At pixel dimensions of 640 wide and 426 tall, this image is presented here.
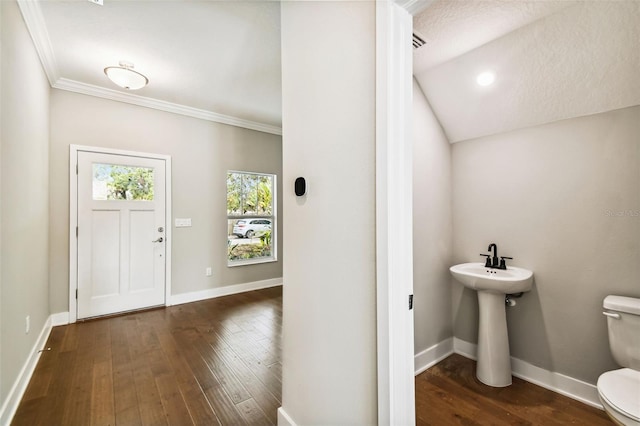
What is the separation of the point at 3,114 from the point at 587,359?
4.07m

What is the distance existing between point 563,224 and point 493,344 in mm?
1004

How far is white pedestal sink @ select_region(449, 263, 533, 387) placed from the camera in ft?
6.69

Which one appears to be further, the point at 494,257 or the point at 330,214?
the point at 494,257

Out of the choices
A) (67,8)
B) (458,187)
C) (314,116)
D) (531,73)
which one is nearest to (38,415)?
(314,116)

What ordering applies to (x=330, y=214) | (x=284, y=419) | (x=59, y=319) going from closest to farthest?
(x=330, y=214)
(x=284, y=419)
(x=59, y=319)

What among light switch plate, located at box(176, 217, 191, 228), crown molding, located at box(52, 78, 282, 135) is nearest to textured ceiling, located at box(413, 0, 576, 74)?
crown molding, located at box(52, 78, 282, 135)

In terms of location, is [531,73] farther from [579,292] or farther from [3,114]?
[3,114]

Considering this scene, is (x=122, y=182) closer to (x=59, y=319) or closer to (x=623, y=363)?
(x=59, y=319)

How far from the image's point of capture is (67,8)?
213 centimetres

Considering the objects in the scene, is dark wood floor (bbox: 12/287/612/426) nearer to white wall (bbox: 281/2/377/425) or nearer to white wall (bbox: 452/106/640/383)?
white wall (bbox: 452/106/640/383)

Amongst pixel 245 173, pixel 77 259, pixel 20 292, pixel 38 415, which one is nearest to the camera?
pixel 38 415

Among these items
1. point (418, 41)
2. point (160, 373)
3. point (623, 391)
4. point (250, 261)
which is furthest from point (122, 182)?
point (623, 391)

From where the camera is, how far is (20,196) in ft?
6.75

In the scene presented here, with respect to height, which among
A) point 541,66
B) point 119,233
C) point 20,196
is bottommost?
point 119,233
